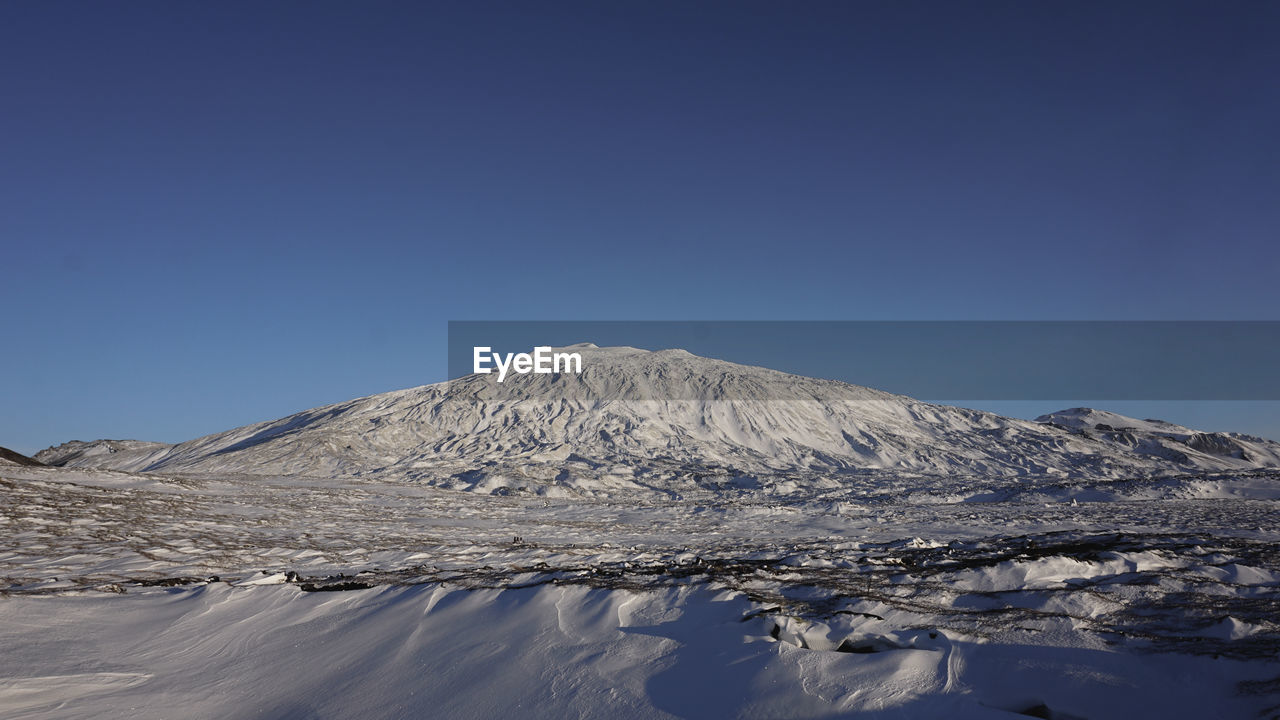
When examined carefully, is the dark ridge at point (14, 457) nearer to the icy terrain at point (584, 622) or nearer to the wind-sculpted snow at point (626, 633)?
the icy terrain at point (584, 622)

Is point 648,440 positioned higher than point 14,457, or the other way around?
point 14,457

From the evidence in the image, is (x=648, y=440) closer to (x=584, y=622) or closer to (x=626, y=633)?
(x=584, y=622)

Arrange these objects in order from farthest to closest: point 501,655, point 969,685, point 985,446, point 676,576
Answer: point 985,446 < point 676,576 < point 501,655 < point 969,685

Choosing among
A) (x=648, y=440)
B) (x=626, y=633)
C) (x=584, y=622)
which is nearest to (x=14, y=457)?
(x=584, y=622)

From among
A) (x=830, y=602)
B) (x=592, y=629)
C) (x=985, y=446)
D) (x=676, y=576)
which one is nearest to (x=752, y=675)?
(x=592, y=629)

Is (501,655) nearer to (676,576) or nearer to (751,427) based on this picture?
(676,576)

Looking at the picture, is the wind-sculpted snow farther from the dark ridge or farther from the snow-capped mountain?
the snow-capped mountain

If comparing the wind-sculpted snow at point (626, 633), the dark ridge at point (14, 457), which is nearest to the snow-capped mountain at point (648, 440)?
the dark ridge at point (14, 457)

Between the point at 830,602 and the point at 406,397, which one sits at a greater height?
the point at 406,397
